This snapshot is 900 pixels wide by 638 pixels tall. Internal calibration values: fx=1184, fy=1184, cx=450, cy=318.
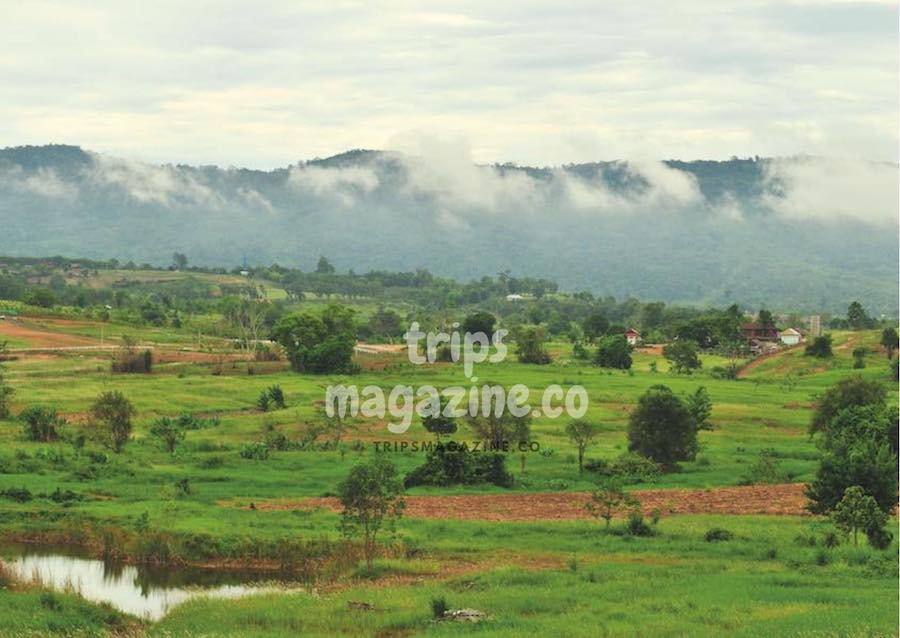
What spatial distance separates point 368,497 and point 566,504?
1275 centimetres

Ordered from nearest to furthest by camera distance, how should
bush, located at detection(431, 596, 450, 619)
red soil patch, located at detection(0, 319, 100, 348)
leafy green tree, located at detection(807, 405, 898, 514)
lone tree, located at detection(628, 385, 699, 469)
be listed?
bush, located at detection(431, 596, 450, 619) → leafy green tree, located at detection(807, 405, 898, 514) → lone tree, located at detection(628, 385, 699, 469) → red soil patch, located at detection(0, 319, 100, 348)

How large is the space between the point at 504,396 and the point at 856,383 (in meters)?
19.0

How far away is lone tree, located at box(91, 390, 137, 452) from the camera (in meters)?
58.7

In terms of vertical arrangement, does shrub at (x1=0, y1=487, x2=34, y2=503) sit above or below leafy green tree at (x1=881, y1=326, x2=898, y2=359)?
below

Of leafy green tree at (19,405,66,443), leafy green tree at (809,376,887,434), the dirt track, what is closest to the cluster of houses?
leafy green tree at (809,376,887,434)

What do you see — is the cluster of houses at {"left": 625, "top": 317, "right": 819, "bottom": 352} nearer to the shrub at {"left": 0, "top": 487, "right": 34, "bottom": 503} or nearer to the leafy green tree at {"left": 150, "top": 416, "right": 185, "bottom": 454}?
the leafy green tree at {"left": 150, "top": 416, "right": 185, "bottom": 454}

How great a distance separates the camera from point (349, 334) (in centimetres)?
11400

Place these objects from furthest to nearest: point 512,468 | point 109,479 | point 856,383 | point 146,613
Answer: point 856,383 < point 512,468 < point 109,479 < point 146,613

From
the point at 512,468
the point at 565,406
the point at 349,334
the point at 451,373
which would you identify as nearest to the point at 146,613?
the point at 512,468

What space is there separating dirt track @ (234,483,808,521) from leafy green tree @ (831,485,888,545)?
6.41 m

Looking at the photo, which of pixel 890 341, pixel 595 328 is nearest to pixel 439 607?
pixel 890 341

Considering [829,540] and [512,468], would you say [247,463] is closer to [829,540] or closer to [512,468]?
[512,468]

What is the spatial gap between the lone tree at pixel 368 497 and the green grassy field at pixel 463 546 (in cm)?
126

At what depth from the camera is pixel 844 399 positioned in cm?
6219
